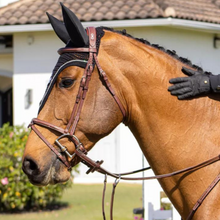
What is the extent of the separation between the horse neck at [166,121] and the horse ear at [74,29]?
9.2 inches

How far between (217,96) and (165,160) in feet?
1.79

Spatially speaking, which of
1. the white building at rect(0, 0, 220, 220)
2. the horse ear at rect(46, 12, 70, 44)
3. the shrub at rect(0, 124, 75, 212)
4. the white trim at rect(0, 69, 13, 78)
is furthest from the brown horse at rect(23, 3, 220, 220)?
the white trim at rect(0, 69, 13, 78)

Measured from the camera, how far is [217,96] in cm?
306

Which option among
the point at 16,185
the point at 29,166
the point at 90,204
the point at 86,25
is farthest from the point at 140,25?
the point at 29,166

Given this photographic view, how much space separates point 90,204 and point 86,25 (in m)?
4.59

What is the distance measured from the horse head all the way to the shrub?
6.20 m

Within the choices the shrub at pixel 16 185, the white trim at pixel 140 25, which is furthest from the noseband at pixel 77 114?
the white trim at pixel 140 25

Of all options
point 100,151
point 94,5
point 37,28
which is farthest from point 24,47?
point 100,151

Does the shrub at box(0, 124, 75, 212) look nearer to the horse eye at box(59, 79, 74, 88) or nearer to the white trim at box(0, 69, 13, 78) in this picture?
the white trim at box(0, 69, 13, 78)

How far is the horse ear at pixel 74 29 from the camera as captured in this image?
9.49 ft

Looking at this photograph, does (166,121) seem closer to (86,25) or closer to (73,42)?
(73,42)

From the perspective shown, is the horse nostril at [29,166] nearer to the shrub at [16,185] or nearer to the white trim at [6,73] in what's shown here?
the shrub at [16,185]

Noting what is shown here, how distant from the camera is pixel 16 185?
29.5 ft

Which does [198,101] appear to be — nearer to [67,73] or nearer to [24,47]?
[67,73]
